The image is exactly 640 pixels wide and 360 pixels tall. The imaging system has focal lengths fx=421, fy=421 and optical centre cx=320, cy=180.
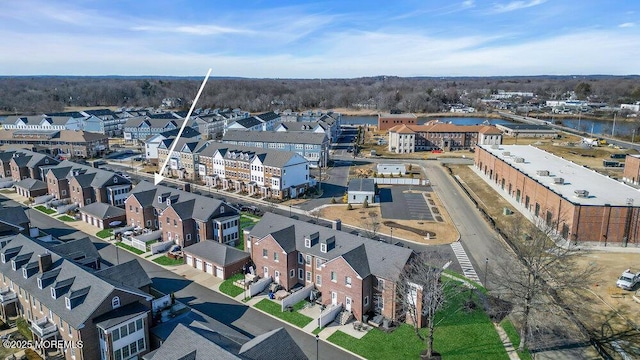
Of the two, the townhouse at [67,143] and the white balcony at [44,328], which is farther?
the townhouse at [67,143]

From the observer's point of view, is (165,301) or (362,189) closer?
(165,301)

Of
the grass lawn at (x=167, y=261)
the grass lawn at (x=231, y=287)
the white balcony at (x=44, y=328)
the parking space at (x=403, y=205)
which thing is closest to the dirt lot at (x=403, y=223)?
the parking space at (x=403, y=205)

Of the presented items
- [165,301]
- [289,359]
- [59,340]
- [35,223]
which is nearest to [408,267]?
[289,359]

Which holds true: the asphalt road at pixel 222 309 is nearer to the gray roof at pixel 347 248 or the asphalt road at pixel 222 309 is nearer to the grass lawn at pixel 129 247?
the grass lawn at pixel 129 247

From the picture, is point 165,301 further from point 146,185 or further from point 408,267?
point 146,185

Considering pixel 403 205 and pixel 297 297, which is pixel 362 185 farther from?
pixel 297 297

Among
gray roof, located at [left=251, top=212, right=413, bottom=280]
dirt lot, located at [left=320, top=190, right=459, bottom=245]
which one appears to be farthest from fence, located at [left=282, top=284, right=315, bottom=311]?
dirt lot, located at [left=320, top=190, right=459, bottom=245]

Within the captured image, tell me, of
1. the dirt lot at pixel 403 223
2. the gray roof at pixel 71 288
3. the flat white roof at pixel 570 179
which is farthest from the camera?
the dirt lot at pixel 403 223
